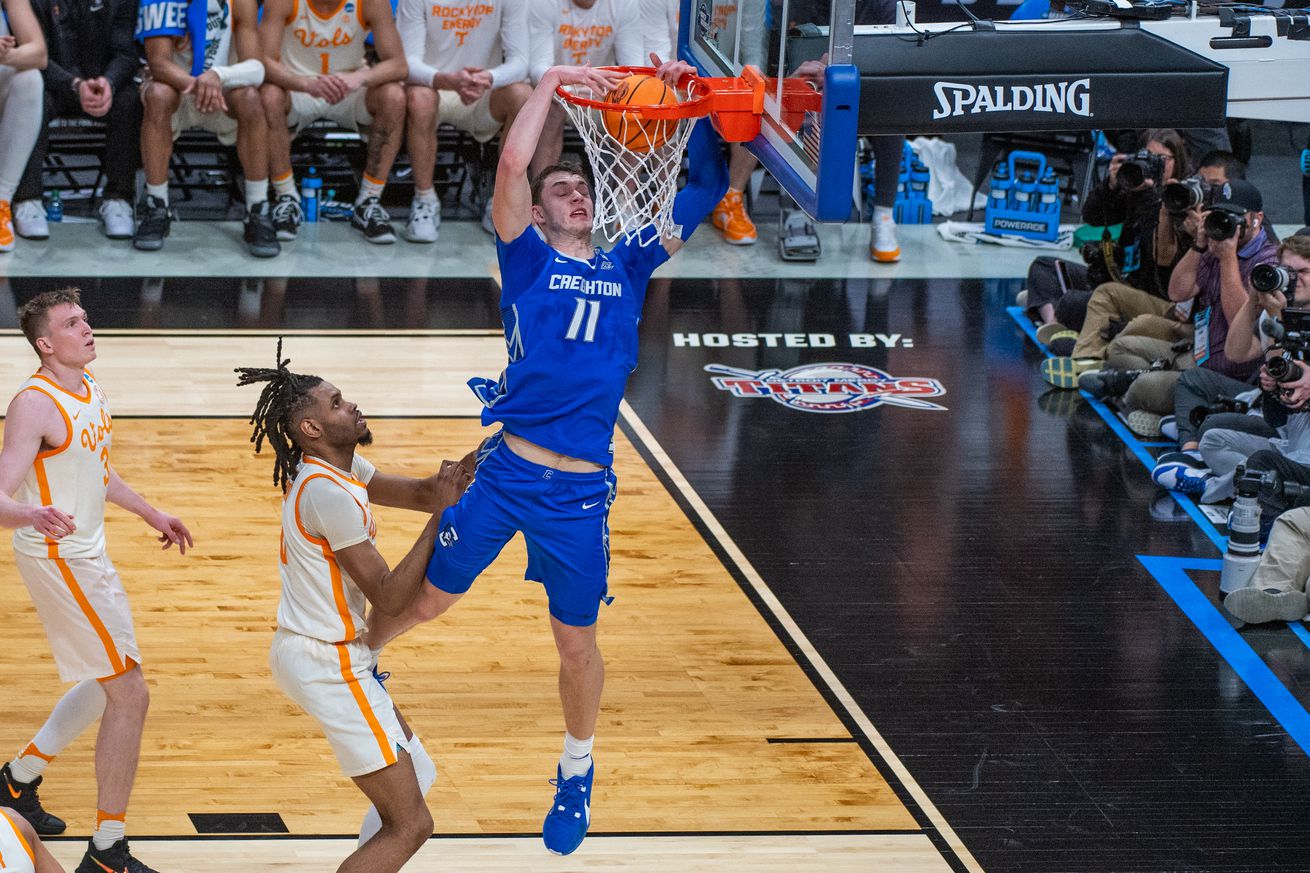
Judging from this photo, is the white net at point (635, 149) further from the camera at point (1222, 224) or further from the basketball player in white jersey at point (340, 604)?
the camera at point (1222, 224)

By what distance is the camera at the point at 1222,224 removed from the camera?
25.5ft

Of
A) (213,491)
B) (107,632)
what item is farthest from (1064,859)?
(213,491)

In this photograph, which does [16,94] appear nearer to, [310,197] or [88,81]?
[88,81]

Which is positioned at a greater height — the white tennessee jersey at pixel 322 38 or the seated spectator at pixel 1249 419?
the white tennessee jersey at pixel 322 38

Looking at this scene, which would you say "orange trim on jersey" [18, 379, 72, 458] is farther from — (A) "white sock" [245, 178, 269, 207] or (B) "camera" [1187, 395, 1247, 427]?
(A) "white sock" [245, 178, 269, 207]

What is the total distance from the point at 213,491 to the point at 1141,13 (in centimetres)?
424

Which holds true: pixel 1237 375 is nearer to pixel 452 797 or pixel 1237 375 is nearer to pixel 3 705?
pixel 452 797

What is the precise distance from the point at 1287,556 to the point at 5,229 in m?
7.51

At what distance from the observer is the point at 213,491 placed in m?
7.70

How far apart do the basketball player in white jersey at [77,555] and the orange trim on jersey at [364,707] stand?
2.45 feet

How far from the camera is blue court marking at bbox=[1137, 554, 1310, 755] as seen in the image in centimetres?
626

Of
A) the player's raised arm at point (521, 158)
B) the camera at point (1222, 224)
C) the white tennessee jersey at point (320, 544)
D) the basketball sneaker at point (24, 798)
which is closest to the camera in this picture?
the white tennessee jersey at point (320, 544)

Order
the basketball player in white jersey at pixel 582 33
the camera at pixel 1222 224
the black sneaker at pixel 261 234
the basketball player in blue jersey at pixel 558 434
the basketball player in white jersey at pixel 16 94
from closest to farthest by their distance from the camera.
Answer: the basketball player in blue jersey at pixel 558 434, the camera at pixel 1222 224, the basketball player in white jersey at pixel 16 94, the black sneaker at pixel 261 234, the basketball player in white jersey at pixel 582 33

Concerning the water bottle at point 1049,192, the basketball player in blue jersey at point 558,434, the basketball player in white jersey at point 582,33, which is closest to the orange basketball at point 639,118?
the basketball player in blue jersey at point 558,434
